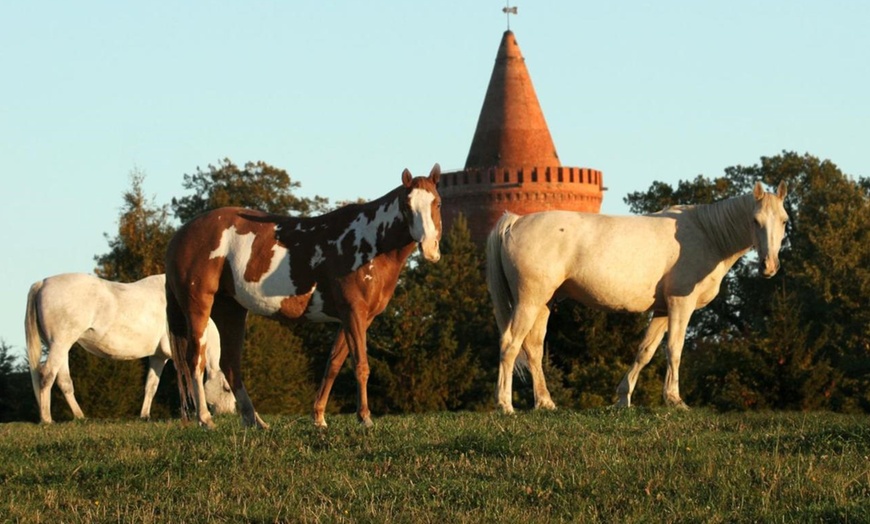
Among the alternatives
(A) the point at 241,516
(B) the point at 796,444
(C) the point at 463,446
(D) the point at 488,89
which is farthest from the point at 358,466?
(D) the point at 488,89

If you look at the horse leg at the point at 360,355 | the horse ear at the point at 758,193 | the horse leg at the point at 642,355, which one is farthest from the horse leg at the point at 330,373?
the horse ear at the point at 758,193

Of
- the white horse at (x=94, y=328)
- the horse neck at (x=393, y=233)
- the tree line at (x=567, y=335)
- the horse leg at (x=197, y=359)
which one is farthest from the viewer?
the tree line at (x=567, y=335)

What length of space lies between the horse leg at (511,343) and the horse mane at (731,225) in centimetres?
208

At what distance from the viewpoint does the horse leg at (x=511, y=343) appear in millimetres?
13617

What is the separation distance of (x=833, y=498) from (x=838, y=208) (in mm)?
47412

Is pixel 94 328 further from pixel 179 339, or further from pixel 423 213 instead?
pixel 423 213

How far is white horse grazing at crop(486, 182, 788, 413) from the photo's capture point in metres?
13.8

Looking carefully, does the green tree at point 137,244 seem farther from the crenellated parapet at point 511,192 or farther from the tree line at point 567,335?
the crenellated parapet at point 511,192

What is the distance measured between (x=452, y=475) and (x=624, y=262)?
626 centimetres

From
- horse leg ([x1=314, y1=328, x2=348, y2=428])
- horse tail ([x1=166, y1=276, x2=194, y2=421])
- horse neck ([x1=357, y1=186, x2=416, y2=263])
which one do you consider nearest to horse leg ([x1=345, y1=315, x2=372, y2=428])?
horse leg ([x1=314, y1=328, x2=348, y2=428])

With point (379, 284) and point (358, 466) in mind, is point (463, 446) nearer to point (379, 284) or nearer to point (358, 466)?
point (358, 466)

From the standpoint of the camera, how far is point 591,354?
37.9m

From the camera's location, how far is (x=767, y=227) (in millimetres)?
13812

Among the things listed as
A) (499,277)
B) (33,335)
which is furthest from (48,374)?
(499,277)
